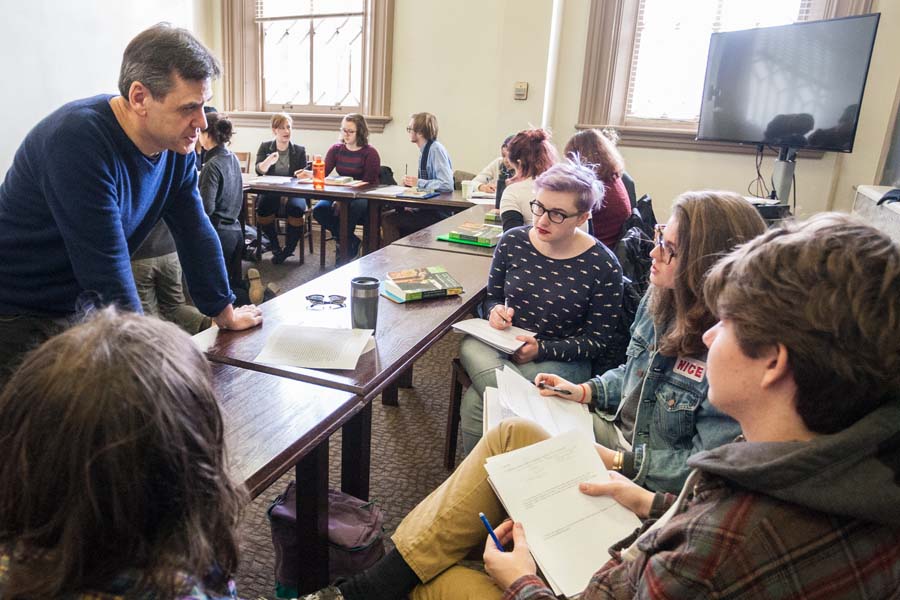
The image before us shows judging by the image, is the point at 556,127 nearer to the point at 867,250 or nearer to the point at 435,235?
the point at 435,235

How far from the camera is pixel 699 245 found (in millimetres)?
1296

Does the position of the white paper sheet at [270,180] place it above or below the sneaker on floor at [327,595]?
above

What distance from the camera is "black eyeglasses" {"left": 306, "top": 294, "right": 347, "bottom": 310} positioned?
176 centimetres

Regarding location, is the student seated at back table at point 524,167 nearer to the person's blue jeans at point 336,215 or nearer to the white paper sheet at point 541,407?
the white paper sheet at point 541,407

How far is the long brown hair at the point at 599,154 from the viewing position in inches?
112

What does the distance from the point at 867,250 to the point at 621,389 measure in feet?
3.30

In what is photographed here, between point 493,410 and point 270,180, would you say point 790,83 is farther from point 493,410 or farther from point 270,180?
point 270,180

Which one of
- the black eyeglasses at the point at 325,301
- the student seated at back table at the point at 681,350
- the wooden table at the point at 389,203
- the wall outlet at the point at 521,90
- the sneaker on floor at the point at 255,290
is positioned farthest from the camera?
the wall outlet at the point at 521,90

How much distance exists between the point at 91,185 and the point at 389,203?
10.8ft

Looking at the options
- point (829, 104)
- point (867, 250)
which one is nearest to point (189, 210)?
point (867, 250)

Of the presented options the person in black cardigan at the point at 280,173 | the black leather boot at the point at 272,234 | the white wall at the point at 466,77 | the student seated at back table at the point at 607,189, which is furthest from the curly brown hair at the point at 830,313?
the black leather boot at the point at 272,234

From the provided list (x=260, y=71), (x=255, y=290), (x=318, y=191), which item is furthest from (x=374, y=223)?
(x=260, y=71)

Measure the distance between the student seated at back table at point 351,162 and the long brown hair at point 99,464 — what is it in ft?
14.6

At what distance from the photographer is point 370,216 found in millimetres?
4445
